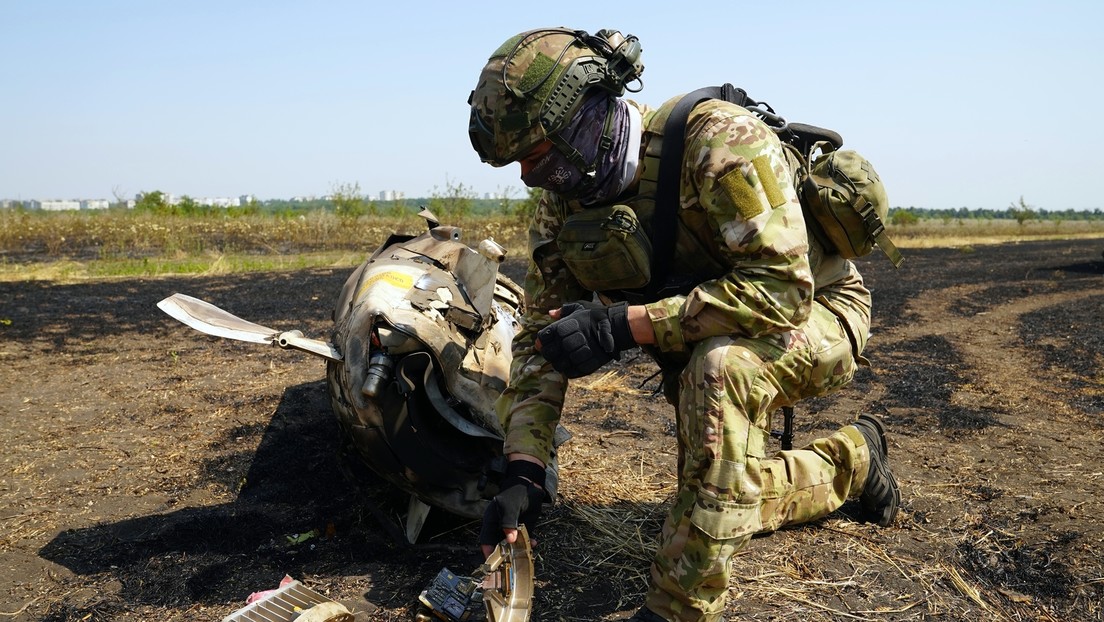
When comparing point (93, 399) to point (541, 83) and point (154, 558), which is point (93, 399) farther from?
point (541, 83)

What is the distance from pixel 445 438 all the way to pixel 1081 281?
46.8ft

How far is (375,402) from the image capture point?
3.52m

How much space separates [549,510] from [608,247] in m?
1.63

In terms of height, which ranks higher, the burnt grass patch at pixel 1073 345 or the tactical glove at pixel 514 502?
the tactical glove at pixel 514 502

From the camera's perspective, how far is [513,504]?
9.50 ft

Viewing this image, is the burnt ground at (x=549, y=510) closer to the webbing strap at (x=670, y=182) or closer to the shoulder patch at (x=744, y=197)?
the webbing strap at (x=670, y=182)

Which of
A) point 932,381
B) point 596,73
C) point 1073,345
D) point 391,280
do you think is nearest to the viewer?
point 596,73

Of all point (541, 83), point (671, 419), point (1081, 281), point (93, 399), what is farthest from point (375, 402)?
point (1081, 281)

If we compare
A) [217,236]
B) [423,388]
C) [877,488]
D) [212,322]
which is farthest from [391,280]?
[217,236]

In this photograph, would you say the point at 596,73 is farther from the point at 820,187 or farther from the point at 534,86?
the point at 820,187

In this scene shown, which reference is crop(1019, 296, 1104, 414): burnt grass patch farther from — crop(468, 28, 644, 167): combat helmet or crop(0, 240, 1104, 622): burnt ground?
crop(468, 28, 644, 167): combat helmet

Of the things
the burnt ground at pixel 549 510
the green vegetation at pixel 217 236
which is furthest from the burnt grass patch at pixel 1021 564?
the green vegetation at pixel 217 236

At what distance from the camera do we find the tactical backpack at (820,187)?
308 cm

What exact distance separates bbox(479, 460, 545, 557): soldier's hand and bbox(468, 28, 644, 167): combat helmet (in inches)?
46.9
